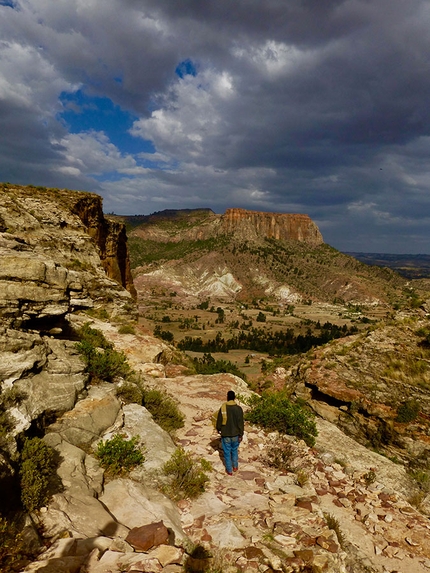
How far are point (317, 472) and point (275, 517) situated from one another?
9.27 ft

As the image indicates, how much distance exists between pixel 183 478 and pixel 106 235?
28272 mm

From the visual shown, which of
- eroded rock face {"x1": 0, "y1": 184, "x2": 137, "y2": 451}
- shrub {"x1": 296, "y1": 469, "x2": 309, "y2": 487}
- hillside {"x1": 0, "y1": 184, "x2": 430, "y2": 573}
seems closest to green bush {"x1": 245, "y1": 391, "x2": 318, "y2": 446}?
hillside {"x1": 0, "y1": 184, "x2": 430, "y2": 573}

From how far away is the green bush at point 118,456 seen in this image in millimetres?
6516

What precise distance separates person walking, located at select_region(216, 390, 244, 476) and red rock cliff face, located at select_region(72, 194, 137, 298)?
71.9 feet

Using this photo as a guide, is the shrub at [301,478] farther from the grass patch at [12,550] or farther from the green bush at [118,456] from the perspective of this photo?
the grass patch at [12,550]

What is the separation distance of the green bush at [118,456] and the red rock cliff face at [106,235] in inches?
870

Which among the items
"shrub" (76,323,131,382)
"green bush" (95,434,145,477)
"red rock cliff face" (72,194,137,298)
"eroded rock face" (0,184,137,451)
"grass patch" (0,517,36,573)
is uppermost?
"red rock cliff face" (72,194,137,298)

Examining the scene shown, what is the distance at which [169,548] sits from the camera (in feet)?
14.4

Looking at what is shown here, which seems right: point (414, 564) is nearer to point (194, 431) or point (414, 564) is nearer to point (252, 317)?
point (194, 431)

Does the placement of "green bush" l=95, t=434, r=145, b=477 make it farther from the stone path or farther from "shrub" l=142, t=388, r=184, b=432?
"shrub" l=142, t=388, r=184, b=432

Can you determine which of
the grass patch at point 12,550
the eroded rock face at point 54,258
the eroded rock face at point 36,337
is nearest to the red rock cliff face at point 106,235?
the eroded rock face at point 54,258

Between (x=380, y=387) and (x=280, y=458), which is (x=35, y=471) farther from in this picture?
(x=380, y=387)

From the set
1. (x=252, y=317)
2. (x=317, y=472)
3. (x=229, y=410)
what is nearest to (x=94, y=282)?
(x=229, y=410)

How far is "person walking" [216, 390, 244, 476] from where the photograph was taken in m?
7.71
